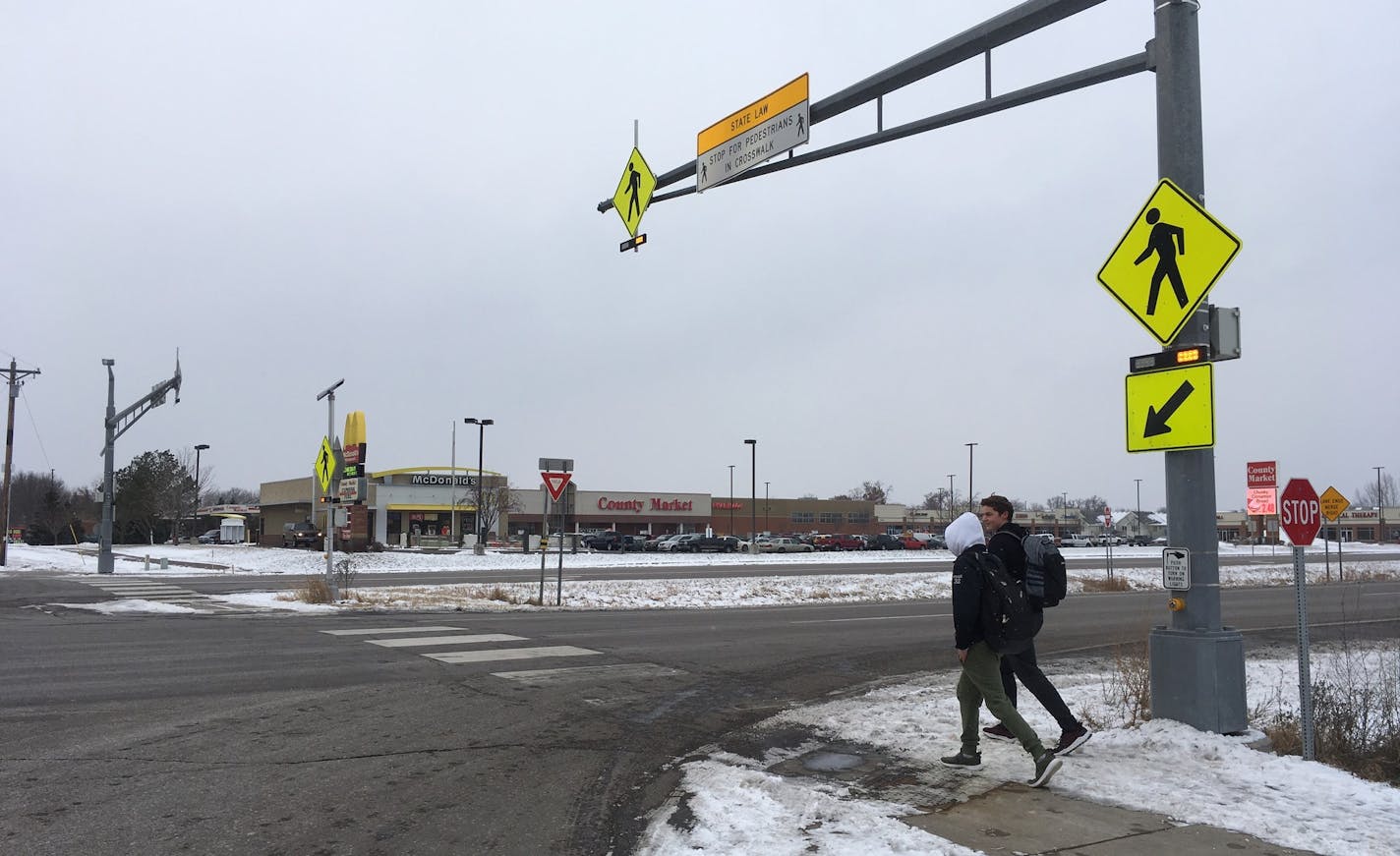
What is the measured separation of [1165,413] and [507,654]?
8369mm

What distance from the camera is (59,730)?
25.1ft

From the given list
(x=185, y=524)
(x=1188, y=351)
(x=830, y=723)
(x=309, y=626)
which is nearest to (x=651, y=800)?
(x=830, y=723)

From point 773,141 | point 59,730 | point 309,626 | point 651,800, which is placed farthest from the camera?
point 309,626

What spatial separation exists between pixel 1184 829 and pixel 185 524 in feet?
370

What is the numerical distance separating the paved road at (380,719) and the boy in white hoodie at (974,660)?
7.02 feet

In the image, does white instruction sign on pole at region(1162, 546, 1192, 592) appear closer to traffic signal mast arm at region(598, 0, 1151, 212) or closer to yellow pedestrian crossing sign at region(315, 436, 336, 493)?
traffic signal mast arm at region(598, 0, 1151, 212)

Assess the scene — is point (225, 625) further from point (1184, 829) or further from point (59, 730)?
point (1184, 829)

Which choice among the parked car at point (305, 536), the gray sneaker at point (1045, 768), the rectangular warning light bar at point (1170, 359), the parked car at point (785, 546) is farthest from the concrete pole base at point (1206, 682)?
the parked car at point (785, 546)

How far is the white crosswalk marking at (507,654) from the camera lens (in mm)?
11836

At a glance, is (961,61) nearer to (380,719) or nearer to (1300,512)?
(1300,512)

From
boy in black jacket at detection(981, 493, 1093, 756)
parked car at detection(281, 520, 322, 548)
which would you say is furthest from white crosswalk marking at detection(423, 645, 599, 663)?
parked car at detection(281, 520, 322, 548)

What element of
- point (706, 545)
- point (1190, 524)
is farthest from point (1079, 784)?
point (706, 545)

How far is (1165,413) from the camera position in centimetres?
734

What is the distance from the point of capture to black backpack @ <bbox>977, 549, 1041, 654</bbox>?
623cm
